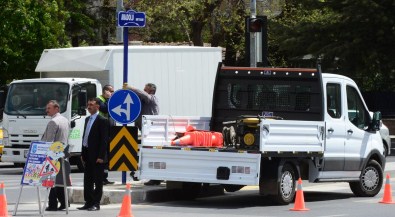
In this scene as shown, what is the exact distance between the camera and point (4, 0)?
38.1 metres

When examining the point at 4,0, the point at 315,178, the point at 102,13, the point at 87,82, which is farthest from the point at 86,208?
the point at 102,13

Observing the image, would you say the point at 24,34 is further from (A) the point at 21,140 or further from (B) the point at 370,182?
(B) the point at 370,182

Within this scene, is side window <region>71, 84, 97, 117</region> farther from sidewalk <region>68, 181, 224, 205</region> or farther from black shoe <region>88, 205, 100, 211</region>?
black shoe <region>88, 205, 100, 211</region>

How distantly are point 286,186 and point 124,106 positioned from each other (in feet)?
9.97

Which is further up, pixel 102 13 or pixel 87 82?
pixel 102 13

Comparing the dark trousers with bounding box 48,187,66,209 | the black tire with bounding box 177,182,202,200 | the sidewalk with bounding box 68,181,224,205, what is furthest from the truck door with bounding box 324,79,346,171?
the dark trousers with bounding box 48,187,66,209

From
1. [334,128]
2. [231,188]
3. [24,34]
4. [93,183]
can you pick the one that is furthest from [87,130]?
[24,34]

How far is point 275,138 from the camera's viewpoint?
1767 cm

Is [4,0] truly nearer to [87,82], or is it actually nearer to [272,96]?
[87,82]

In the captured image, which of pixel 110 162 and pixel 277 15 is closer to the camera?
pixel 110 162

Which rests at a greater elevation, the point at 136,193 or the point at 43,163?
the point at 43,163

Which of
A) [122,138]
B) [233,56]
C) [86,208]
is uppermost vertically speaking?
[233,56]

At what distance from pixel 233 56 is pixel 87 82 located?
27789 mm

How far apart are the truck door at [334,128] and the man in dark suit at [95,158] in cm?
427
